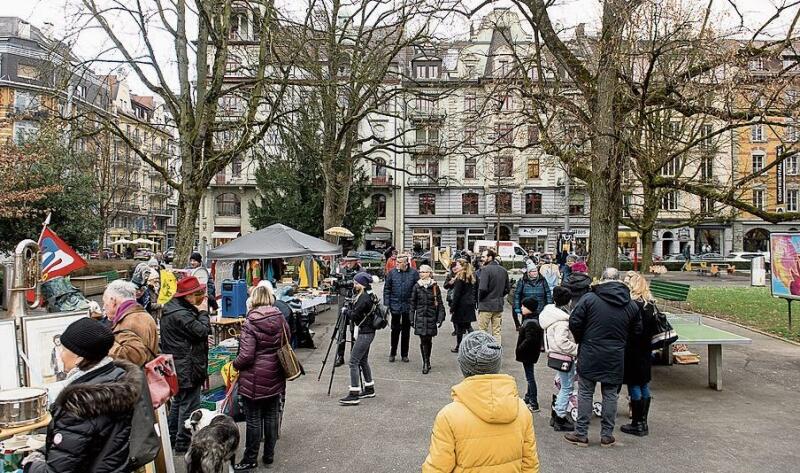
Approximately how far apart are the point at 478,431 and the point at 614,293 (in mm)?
3644

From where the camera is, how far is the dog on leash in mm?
4523

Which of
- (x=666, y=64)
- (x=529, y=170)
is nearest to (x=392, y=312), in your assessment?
(x=666, y=64)

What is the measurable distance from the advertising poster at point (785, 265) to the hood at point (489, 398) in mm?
11954

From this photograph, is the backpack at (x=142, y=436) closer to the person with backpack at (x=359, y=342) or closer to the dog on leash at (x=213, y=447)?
the dog on leash at (x=213, y=447)

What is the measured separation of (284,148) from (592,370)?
13.8 metres

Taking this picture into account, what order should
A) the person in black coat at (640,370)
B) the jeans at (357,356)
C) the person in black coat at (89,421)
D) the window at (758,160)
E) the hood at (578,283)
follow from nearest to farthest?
the person in black coat at (89,421) < the person in black coat at (640,370) < the jeans at (357,356) < the hood at (578,283) < the window at (758,160)

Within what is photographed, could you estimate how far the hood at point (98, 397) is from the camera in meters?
2.78

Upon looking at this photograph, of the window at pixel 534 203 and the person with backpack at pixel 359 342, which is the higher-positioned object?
the window at pixel 534 203

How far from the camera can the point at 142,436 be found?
10.6 feet

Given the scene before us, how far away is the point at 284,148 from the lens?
1789 cm

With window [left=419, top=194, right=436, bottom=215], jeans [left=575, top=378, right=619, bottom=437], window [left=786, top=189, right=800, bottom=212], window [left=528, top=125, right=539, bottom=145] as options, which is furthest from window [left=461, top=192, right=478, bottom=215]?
jeans [left=575, top=378, right=619, bottom=437]

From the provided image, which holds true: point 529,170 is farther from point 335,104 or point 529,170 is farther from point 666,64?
point 666,64

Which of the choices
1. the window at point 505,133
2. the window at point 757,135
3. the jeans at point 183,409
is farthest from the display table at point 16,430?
the window at point 757,135

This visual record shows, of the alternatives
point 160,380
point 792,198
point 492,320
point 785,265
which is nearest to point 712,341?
point 492,320
